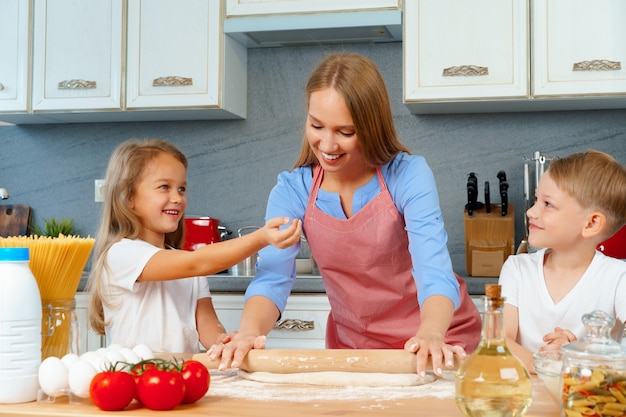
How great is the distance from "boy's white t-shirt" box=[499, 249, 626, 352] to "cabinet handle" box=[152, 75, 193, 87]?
167 cm

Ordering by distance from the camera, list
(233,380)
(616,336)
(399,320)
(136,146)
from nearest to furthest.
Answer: (233,380), (616,336), (399,320), (136,146)

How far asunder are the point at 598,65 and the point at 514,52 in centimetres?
28

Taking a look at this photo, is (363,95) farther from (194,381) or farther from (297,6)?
(297,6)

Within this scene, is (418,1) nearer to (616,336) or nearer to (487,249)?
(487,249)

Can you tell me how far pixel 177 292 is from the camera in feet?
6.01

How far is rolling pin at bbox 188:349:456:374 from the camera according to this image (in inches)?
46.5

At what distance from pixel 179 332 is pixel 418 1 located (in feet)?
5.31

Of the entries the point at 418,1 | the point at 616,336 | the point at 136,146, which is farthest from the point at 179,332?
the point at 418,1

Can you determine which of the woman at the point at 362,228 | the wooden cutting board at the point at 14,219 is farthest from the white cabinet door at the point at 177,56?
the woman at the point at 362,228

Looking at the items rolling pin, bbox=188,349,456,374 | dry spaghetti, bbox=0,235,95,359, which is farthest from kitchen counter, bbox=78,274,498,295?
dry spaghetti, bbox=0,235,95,359

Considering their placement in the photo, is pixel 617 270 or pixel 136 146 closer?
pixel 617 270

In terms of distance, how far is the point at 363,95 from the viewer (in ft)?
4.92

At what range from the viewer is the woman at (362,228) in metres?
1.49

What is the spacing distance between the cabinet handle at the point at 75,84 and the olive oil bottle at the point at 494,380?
2.51 m
